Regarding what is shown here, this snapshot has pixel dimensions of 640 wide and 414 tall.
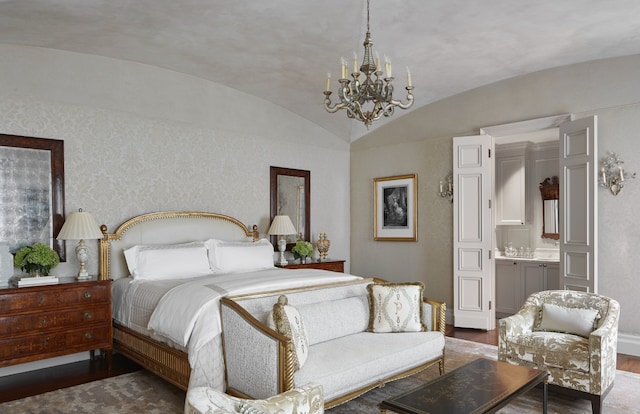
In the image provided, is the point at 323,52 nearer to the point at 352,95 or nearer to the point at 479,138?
the point at 352,95

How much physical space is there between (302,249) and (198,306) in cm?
301

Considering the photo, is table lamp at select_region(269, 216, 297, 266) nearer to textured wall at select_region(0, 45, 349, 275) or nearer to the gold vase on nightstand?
textured wall at select_region(0, 45, 349, 275)

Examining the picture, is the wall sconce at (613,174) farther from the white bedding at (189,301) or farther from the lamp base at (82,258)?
the lamp base at (82,258)

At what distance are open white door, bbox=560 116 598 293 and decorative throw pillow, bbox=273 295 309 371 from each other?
324 centimetres

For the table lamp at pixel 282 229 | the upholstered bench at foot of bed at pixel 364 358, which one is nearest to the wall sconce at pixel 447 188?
the table lamp at pixel 282 229

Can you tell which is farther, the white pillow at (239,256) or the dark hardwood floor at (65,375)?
the white pillow at (239,256)

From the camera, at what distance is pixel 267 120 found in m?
6.12

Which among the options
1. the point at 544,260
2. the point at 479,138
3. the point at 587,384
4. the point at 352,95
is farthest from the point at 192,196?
the point at 544,260

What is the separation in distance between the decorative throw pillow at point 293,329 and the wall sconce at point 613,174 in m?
3.67

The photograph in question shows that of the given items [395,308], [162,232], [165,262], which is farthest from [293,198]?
[395,308]

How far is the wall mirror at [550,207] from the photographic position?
6.49 meters

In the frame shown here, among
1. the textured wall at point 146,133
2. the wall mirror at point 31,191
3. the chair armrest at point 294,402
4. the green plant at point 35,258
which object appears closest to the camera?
the chair armrest at point 294,402

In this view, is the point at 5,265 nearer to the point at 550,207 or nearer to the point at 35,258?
the point at 35,258

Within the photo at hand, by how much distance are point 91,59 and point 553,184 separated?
20.2 feet
